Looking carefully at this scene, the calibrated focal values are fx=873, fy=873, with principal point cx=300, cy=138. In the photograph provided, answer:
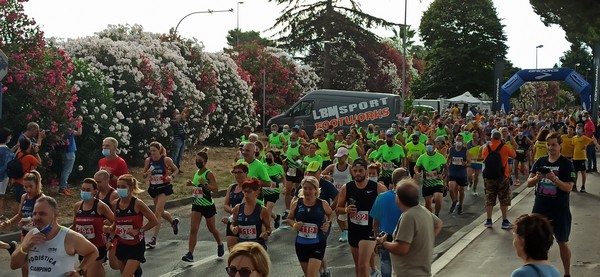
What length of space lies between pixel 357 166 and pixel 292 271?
7.62ft

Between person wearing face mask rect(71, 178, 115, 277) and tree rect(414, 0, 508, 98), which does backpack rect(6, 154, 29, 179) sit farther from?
tree rect(414, 0, 508, 98)

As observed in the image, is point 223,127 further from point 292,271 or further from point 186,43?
point 292,271

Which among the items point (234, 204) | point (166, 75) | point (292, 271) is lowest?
point (292, 271)

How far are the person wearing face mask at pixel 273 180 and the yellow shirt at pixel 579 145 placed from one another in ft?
27.5

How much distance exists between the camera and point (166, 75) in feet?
87.4

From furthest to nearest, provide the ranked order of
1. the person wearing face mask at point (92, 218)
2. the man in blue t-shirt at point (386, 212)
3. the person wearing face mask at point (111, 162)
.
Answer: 1. the person wearing face mask at point (111, 162)
2. the person wearing face mask at point (92, 218)
3. the man in blue t-shirt at point (386, 212)

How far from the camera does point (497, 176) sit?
1505 cm

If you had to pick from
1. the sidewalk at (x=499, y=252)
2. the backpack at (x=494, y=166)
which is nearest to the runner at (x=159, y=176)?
the sidewalk at (x=499, y=252)

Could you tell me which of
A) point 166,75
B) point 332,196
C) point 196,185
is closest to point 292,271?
point 332,196

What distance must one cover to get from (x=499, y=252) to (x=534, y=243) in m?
7.49

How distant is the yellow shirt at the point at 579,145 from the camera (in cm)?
2080

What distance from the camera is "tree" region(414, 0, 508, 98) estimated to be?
74188 mm

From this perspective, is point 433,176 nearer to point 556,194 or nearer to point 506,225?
point 506,225

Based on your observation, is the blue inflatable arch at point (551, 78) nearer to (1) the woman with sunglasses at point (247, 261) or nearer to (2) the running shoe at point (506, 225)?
(2) the running shoe at point (506, 225)
